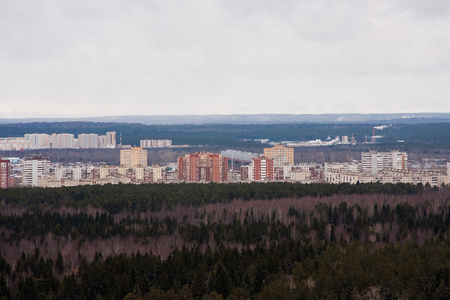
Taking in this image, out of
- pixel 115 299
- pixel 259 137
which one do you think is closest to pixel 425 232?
pixel 115 299

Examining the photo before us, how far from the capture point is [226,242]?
39.6 m

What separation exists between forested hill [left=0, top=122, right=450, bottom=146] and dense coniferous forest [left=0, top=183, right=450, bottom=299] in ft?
272

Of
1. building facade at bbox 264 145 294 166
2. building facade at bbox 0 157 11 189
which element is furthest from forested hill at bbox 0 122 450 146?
building facade at bbox 0 157 11 189

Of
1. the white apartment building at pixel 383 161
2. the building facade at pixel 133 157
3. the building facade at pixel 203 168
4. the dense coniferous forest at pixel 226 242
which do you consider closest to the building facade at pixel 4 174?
the building facade at pixel 203 168

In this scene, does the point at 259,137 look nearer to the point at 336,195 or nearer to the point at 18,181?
the point at 18,181

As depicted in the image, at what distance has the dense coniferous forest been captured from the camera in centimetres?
2777

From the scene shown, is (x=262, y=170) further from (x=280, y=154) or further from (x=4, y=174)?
(x=4, y=174)

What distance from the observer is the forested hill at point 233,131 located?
146m

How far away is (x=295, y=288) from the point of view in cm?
2711

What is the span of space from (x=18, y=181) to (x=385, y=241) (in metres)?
51.0

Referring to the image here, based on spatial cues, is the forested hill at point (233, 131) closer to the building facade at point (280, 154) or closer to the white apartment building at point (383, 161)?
the building facade at point (280, 154)

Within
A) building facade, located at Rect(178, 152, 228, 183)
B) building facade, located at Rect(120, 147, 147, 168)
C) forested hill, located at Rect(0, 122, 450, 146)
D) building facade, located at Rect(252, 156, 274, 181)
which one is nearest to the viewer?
building facade, located at Rect(178, 152, 228, 183)

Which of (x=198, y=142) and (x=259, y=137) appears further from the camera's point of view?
(x=259, y=137)

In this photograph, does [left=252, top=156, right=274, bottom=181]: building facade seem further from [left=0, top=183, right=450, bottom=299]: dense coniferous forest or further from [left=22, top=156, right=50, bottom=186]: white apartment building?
[left=22, top=156, right=50, bottom=186]: white apartment building
